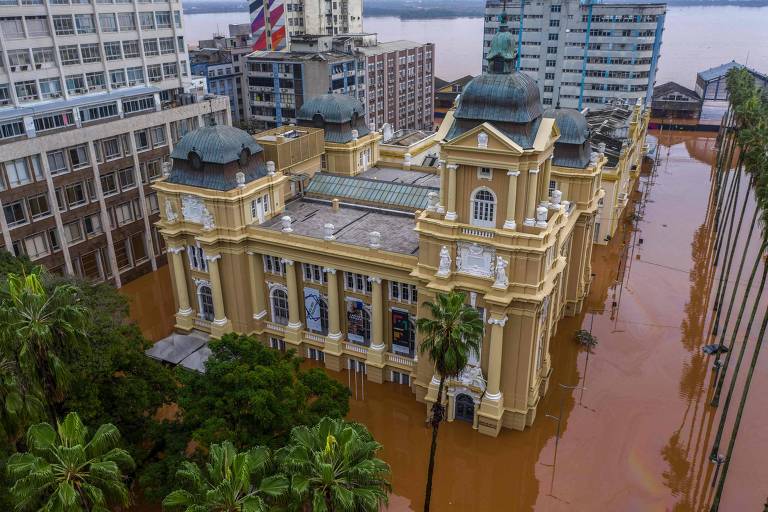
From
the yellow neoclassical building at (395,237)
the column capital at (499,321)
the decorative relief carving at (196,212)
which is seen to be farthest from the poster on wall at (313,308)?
the column capital at (499,321)

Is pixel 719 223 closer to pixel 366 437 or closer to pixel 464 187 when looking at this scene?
pixel 464 187

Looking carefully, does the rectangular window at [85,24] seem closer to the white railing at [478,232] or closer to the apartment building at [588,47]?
the white railing at [478,232]

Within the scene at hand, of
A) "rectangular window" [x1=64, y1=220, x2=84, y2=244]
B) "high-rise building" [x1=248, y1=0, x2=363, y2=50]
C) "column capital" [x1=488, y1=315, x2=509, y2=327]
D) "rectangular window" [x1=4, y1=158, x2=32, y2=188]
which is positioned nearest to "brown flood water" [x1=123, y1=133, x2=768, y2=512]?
"rectangular window" [x1=64, y1=220, x2=84, y2=244]

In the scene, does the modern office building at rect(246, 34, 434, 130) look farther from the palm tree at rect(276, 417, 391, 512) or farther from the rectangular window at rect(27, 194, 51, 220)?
the palm tree at rect(276, 417, 391, 512)

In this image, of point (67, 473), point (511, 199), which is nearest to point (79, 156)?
point (511, 199)

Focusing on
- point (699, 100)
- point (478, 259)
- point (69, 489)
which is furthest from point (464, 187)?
point (699, 100)

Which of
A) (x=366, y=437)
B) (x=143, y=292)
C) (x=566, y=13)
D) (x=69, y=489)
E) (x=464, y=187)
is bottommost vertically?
(x=143, y=292)
